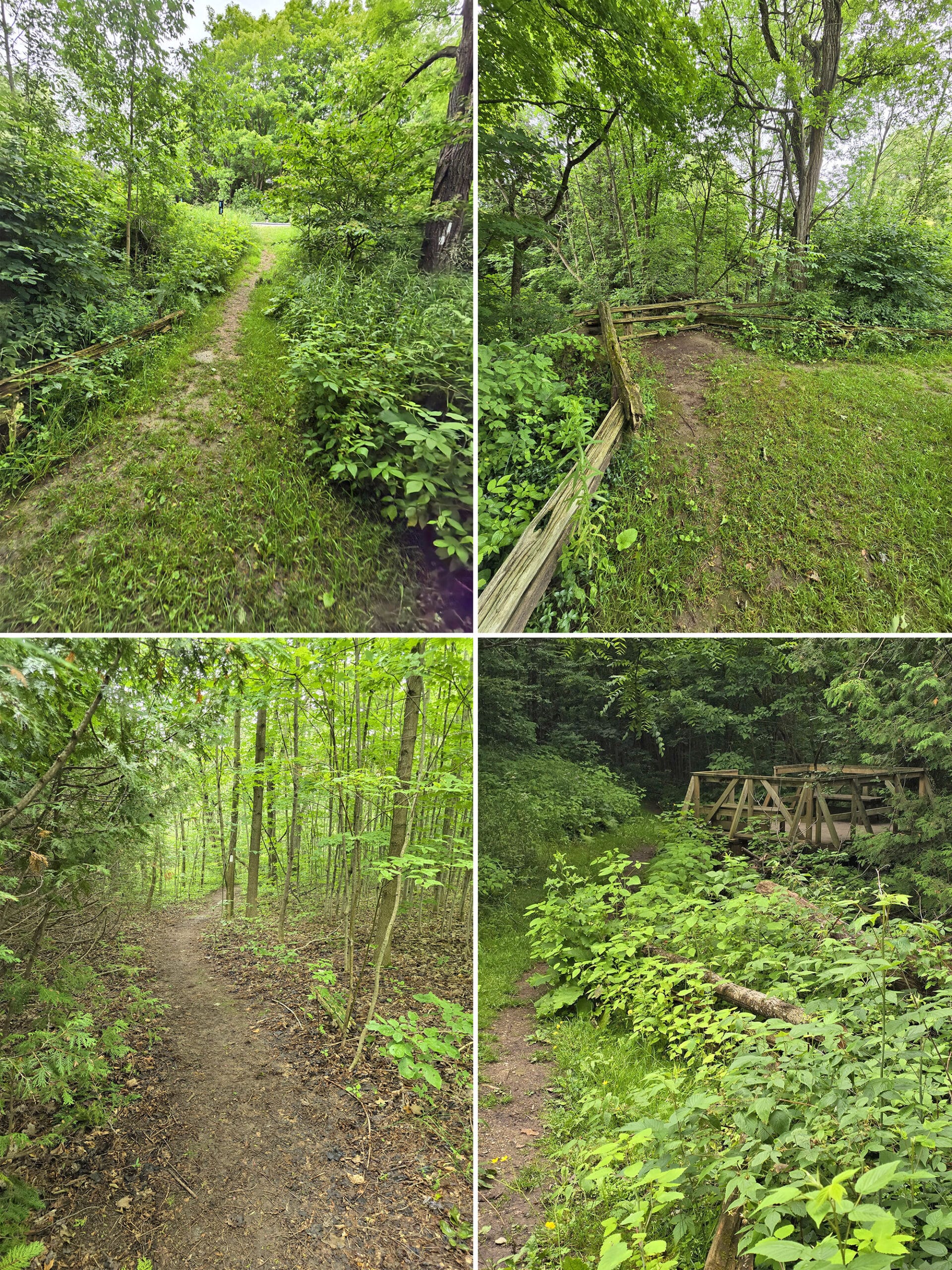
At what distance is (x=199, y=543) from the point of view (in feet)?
9.37

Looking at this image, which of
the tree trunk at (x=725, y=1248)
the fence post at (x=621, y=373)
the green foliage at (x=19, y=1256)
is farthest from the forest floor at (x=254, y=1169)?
the fence post at (x=621, y=373)

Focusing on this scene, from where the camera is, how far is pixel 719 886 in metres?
4.43

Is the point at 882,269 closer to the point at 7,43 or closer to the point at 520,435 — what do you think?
the point at 520,435

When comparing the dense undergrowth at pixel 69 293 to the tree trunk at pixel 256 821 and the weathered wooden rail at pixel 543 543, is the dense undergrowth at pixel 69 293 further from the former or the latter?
the tree trunk at pixel 256 821

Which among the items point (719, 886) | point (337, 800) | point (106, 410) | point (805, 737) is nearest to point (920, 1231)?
point (719, 886)

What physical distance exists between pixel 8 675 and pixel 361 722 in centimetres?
210

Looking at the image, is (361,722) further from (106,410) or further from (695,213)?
(695,213)

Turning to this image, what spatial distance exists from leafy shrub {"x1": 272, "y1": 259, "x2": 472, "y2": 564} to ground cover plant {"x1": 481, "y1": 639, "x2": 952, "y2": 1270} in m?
2.34

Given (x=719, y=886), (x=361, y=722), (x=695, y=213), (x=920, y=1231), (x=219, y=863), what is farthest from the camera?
(x=219, y=863)

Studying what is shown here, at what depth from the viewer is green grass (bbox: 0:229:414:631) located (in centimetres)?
270

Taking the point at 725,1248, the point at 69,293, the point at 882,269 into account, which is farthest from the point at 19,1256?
the point at 882,269

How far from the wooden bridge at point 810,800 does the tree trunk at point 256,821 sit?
4899 millimetres

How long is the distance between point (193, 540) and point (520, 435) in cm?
196

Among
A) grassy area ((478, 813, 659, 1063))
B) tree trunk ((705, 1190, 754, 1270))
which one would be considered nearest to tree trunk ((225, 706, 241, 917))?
grassy area ((478, 813, 659, 1063))
